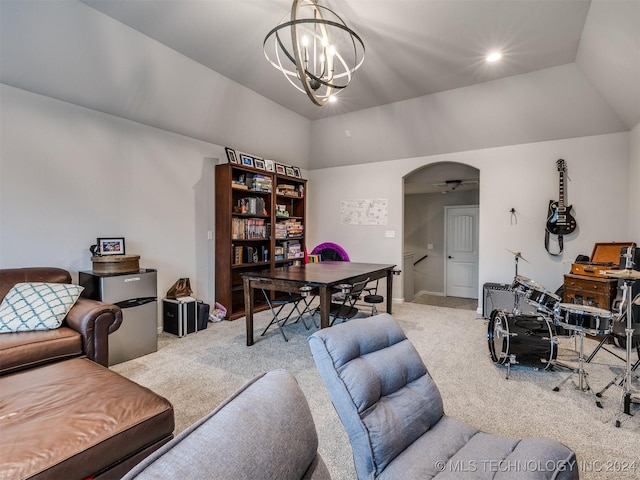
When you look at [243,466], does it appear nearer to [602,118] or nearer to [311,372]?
[311,372]

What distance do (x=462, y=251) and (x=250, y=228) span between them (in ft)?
15.7

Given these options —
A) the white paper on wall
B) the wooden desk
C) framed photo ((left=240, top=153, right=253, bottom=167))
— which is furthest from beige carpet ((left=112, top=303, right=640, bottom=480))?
framed photo ((left=240, top=153, right=253, bottom=167))

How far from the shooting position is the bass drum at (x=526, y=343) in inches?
108

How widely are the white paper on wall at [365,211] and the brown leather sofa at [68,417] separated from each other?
4610 mm

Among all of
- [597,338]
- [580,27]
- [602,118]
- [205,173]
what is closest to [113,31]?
[205,173]

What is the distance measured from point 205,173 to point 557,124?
4736 mm

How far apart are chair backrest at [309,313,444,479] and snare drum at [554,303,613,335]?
1.63 meters

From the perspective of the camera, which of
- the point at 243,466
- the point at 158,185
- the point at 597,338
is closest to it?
the point at 243,466

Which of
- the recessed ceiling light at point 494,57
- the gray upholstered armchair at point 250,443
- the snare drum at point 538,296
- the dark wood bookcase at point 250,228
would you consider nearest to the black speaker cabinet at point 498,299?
the snare drum at point 538,296

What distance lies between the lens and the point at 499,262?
479 centimetres

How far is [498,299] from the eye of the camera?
14.7 feet

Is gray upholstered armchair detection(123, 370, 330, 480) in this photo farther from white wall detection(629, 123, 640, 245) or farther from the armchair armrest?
white wall detection(629, 123, 640, 245)

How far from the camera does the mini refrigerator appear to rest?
9.95 ft

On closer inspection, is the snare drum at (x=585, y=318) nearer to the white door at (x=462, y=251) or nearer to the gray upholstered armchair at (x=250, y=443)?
the gray upholstered armchair at (x=250, y=443)
